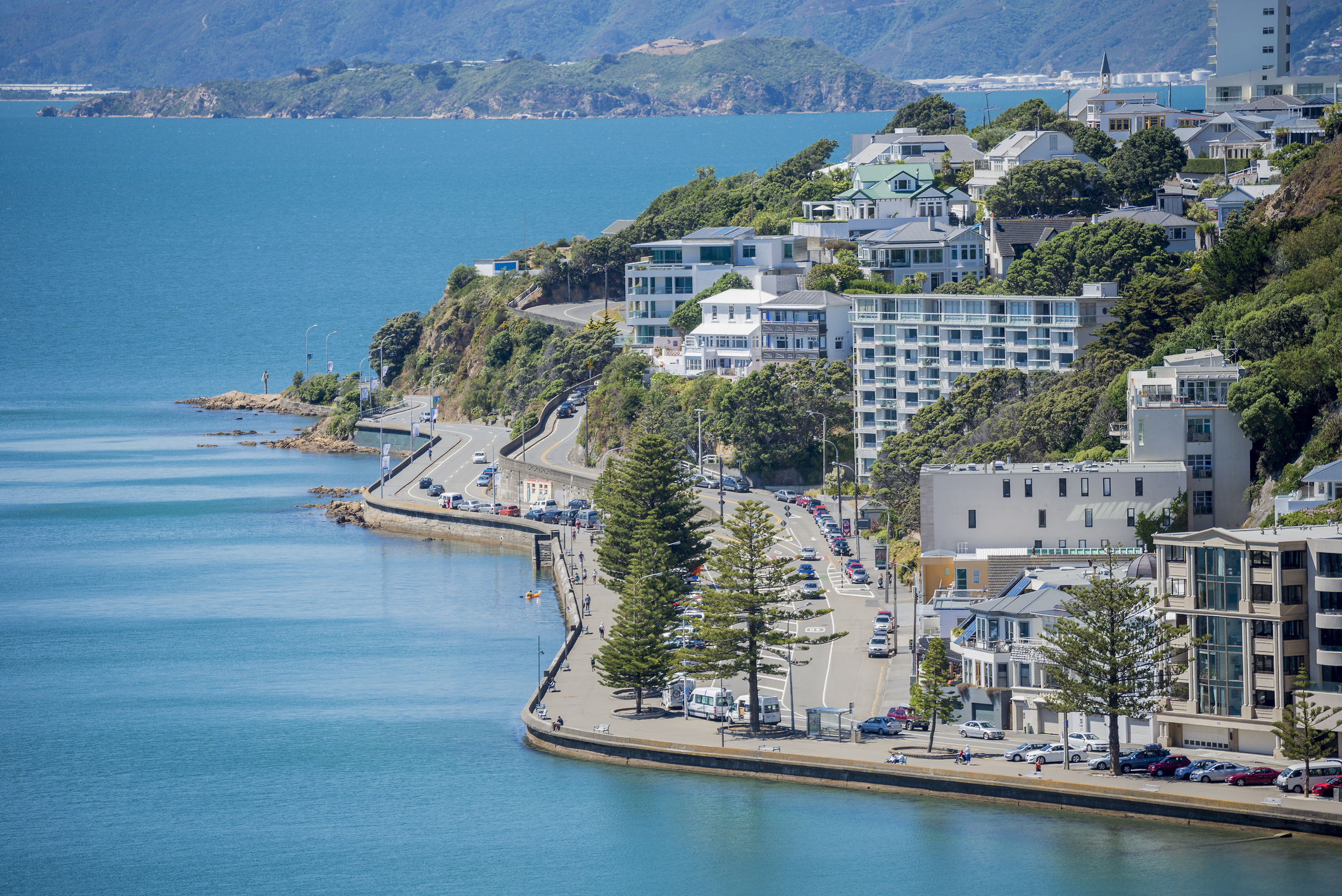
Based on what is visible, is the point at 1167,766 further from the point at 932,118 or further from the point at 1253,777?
the point at 932,118

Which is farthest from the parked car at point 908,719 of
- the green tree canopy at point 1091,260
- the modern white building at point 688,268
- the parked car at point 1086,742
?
the modern white building at point 688,268

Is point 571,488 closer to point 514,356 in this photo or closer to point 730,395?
point 730,395

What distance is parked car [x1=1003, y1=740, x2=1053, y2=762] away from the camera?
2175 inches

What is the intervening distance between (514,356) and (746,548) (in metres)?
70.6

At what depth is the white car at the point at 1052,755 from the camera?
55.0 m

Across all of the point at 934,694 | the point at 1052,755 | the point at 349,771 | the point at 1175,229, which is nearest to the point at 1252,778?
the point at 1052,755

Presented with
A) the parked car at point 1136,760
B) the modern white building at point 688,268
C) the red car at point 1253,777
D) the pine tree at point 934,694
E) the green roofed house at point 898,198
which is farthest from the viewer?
the modern white building at point 688,268

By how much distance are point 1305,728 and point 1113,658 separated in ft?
18.8

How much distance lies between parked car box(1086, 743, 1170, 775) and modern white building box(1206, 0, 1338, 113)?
107 metres

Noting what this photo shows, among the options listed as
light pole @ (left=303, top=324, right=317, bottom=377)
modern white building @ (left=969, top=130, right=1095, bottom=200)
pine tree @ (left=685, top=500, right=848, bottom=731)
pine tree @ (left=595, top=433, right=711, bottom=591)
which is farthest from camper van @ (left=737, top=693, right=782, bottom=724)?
light pole @ (left=303, top=324, right=317, bottom=377)

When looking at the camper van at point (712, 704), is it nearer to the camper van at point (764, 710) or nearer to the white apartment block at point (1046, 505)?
the camper van at point (764, 710)

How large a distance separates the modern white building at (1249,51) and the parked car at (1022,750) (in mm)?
106370

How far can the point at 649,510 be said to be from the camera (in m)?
74.3

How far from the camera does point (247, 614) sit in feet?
280
